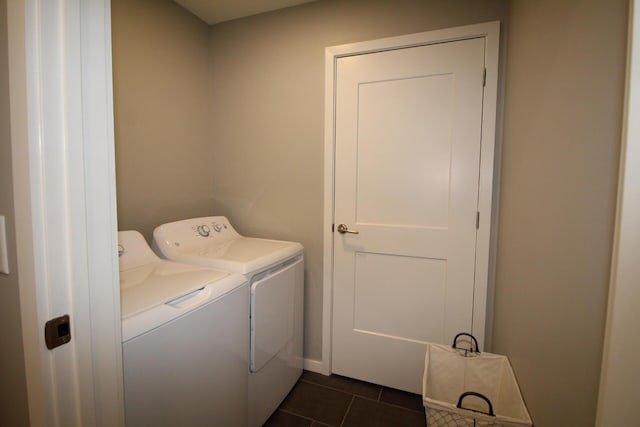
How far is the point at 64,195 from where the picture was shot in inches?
19.6

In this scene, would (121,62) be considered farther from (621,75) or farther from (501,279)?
(501,279)

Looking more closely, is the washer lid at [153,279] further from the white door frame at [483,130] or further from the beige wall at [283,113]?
the white door frame at [483,130]

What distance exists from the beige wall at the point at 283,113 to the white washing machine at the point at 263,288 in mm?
214

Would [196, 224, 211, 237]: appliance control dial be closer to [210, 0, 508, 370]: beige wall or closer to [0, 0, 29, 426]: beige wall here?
[210, 0, 508, 370]: beige wall

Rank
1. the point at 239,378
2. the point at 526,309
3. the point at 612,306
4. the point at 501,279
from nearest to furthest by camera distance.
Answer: the point at 612,306
the point at 526,309
the point at 239,378
the point at 501,279

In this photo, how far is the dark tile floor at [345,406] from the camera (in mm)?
1577

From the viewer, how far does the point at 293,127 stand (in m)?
1.96

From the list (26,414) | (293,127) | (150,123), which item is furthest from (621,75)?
(150,123)

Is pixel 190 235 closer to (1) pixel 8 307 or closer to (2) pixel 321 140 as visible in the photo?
(2) pixel 321 140

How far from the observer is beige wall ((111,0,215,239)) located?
1.60 meters

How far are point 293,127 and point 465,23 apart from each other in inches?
45.4

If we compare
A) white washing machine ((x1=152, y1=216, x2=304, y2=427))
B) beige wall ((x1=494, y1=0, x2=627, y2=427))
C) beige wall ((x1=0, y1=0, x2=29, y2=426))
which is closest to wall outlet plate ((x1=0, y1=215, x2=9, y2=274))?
beige wall ((x1=0, y1=0, x2=29, y2=426))

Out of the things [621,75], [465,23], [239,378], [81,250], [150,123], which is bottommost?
[239,378]

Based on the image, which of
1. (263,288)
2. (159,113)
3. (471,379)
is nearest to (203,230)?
(263,288)
